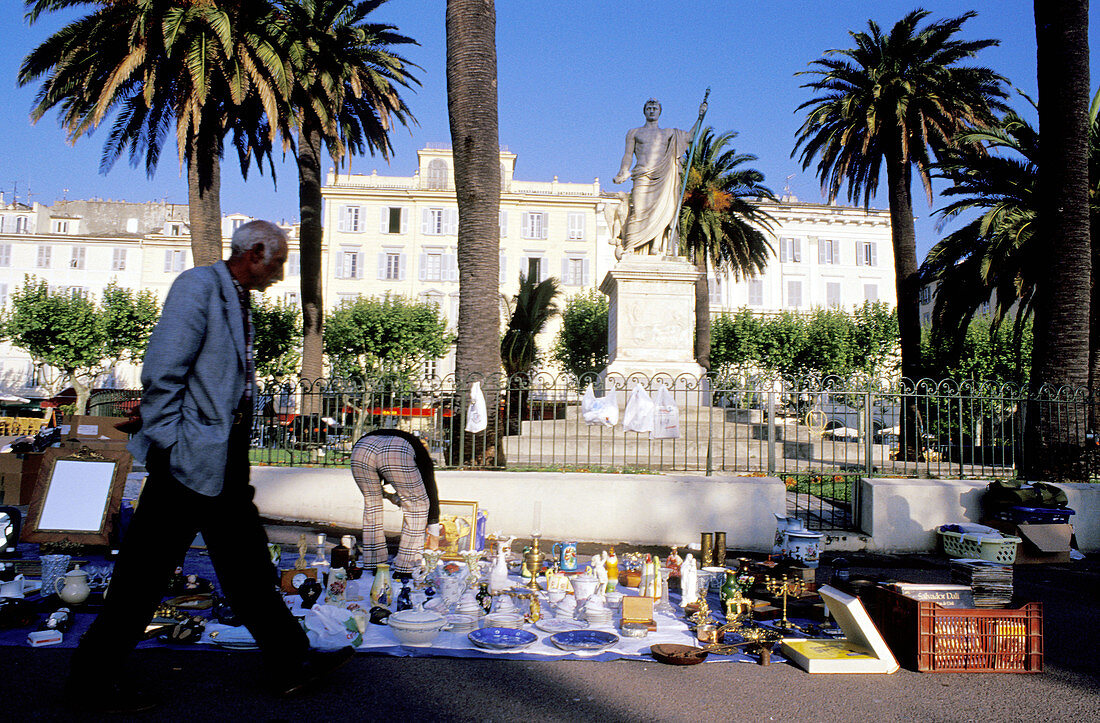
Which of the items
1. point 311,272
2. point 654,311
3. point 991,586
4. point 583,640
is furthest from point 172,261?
point 991,586

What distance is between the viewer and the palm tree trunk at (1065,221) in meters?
9.13

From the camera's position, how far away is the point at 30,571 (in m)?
5.20

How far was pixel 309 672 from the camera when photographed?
10.9 ft

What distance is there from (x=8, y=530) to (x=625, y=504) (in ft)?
17.8

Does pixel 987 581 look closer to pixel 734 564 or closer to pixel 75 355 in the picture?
pixel 734 564

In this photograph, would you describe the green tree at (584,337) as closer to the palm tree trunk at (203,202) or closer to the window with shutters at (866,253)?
the palm tree trunk at (203,202)

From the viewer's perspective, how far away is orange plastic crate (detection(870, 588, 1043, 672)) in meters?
3.98

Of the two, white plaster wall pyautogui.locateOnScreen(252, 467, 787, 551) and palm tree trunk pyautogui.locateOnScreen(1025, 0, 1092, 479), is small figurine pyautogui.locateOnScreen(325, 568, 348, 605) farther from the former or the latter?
palm tree trunk pyautogui.locateOnScreen(1025, 0, 1092, 479)

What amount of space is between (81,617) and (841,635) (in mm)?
4550

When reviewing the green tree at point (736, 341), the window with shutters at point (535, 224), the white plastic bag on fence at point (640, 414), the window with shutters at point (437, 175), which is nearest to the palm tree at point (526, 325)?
the white plastic bag on fence at point (640, 414)

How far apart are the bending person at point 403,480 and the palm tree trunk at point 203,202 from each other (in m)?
11.3

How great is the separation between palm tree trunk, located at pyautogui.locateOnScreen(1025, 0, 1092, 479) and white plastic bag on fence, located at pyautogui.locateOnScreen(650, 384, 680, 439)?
433 cm

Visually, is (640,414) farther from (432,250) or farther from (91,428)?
(432,250)

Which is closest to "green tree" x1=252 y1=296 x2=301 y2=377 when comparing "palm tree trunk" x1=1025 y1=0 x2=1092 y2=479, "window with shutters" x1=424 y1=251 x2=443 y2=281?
"window with shutters" x1=424 y1=251 x2=443 y2=281
